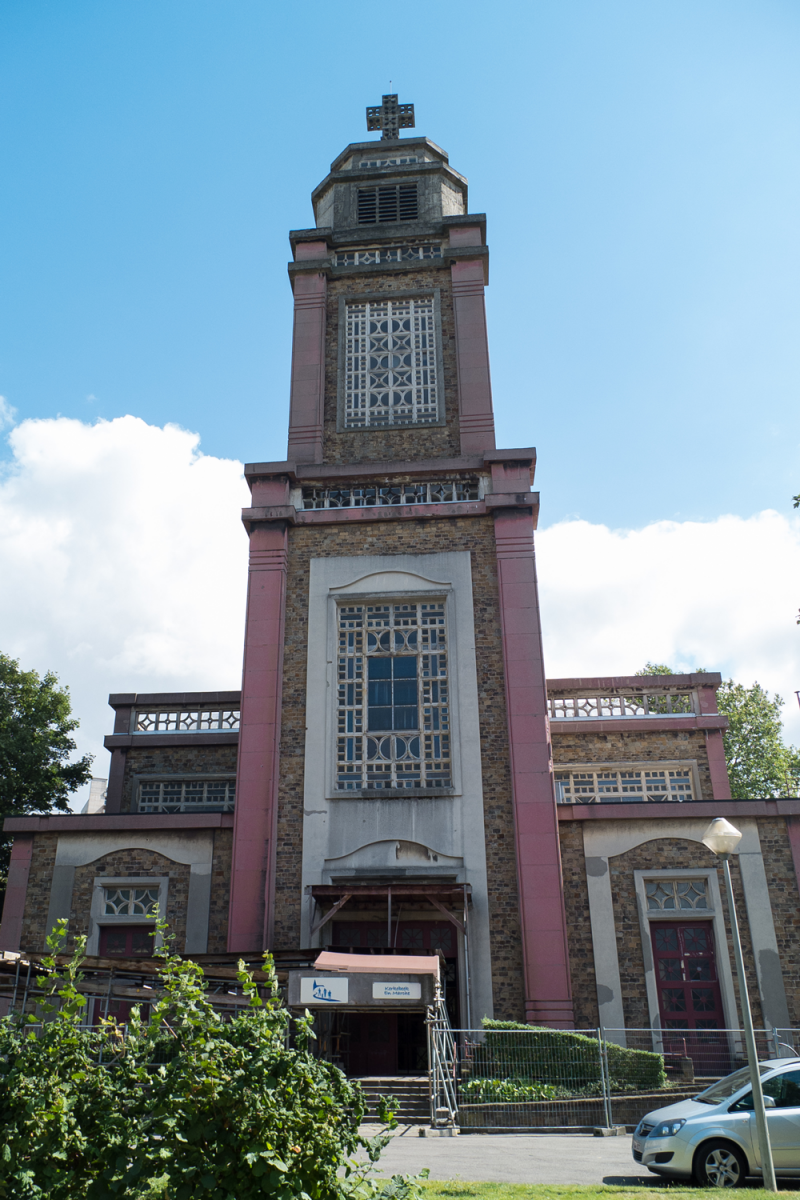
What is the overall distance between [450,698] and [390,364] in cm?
848

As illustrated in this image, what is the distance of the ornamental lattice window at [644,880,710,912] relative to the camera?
660 inches

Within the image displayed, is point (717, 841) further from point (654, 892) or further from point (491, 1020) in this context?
point (654, 892)

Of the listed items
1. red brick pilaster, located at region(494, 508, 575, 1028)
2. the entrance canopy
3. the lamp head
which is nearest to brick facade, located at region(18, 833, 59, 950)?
the entrance canopy

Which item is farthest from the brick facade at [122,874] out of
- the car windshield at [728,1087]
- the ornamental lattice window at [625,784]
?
the car windshield at [728,1087]

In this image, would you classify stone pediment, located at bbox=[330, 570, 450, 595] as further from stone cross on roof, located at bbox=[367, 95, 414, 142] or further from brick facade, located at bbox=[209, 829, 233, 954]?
stone cross on roof, located at bbox=[367, 95, 414, 142]

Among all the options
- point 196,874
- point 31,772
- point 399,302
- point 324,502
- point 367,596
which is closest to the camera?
point 196,874

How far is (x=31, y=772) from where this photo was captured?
81.9ft

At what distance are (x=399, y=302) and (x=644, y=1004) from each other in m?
16.1

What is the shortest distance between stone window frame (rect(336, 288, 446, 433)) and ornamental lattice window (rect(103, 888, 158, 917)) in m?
10.5

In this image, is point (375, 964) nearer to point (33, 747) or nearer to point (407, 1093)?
point (407, 1093)

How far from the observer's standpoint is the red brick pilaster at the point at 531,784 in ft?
51.2

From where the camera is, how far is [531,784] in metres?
17.0

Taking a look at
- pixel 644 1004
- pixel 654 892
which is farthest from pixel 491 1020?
pixel 654 892

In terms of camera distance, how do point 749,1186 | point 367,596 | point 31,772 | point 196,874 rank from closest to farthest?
point 749,1186 → point 196,874 → point 367,596 → point 31,772
